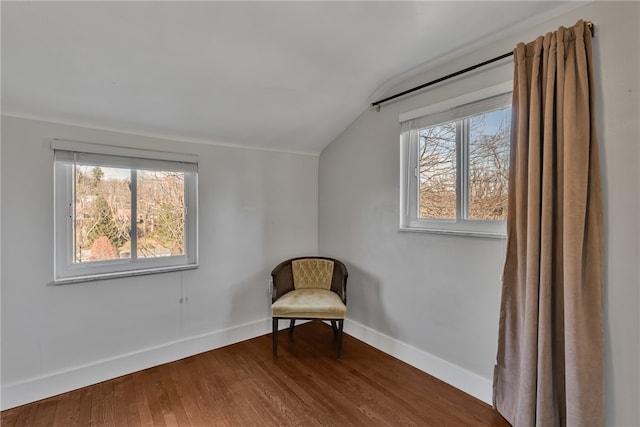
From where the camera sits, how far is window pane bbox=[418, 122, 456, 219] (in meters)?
2.15

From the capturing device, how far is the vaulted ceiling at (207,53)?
1438 mm

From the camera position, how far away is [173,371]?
2258mm

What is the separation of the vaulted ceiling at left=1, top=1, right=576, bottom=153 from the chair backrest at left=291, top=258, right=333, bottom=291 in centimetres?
151

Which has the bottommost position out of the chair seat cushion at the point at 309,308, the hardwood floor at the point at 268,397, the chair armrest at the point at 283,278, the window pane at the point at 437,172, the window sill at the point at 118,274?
the hardwood floor at the point at 268,397

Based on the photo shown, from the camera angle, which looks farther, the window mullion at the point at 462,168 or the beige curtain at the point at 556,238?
the window mullion at the point at 462,168

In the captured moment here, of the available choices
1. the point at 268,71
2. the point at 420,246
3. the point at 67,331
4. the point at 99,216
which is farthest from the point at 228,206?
the point at 420,246

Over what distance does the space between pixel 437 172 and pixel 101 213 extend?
2598mm

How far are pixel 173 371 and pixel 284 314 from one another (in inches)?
37.4

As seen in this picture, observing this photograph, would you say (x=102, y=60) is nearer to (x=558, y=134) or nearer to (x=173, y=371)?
(x=173, y=371)

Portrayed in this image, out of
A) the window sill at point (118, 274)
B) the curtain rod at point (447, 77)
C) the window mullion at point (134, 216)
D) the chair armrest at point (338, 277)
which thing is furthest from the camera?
the chair armrest at point (338, 277)

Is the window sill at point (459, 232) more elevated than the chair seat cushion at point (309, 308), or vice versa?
the window sill at point (459, 232)

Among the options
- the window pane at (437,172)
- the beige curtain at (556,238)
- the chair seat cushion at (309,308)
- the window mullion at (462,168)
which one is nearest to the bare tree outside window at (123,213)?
the chair seat cushion at (309,308)

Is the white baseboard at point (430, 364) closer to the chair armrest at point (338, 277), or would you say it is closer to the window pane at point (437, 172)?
the chair armrest at point (338, 277)

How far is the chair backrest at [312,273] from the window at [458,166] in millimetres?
975
